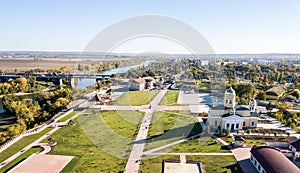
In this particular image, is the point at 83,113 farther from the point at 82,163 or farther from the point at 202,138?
the point at 202,138

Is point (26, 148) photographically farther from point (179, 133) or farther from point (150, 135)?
point (179, 133)

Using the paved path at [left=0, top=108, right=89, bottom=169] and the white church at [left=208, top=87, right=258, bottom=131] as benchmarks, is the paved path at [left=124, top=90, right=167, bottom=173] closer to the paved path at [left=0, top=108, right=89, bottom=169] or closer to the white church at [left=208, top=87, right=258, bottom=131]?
the white church at [left=208, top=87, right=258, bottom=131]

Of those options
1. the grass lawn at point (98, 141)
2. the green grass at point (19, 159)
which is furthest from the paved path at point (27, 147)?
the grass lawn at point (98, 141)

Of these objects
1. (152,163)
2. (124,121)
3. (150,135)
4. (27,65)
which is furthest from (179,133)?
(27,65)

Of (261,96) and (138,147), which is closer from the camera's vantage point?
(138,147)

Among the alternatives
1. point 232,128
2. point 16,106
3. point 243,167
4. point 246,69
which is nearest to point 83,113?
point 16,106

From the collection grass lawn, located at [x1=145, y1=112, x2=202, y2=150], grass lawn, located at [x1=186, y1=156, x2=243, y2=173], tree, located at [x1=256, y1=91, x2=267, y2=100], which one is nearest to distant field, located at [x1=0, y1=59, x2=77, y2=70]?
grass lawn, located at [x1=145, y1=112, x2=202, y2=150]

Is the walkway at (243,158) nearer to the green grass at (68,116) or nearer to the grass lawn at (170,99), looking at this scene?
the grass lawn at (170,99)

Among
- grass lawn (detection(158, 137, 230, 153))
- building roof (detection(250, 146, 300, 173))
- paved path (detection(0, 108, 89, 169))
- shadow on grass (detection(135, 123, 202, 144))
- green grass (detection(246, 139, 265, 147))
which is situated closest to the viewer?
building roof (detection(250, 146, 300, 173))
